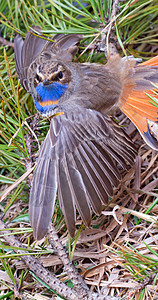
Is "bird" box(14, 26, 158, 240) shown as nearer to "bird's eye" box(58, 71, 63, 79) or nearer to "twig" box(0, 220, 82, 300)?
"bird's eye" box(58, 71, 63, 79)

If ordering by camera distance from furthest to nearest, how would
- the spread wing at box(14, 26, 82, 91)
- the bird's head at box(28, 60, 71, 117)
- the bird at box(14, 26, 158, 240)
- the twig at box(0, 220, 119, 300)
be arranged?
the spread wing at box(14, 26, 82, 91) → the bird's head at box(28, 60, 71, 117) → the bird at box(14, 26, 158, 240) → the twig at box(0, 220, 119, 300)

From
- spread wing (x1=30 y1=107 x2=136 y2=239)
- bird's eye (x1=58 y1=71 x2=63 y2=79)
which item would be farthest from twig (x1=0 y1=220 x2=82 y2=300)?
bird's eye (x1=58 y1=71 x2=63 y2=79)

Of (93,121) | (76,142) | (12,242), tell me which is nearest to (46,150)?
(76,142)

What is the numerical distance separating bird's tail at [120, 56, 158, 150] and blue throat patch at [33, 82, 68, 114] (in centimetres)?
45

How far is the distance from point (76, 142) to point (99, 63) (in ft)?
2.96

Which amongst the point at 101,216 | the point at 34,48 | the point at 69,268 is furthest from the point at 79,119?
the point at 69,268

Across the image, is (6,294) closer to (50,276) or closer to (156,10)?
(50,276)

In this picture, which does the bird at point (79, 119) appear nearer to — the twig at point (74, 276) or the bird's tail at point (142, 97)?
the bird's tail at point (142, 97)

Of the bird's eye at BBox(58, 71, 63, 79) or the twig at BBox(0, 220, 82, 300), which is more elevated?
the bird's eye at BBox(58, 71, 63, 79)

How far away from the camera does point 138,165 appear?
7.84 feet

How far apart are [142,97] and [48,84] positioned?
648 mm

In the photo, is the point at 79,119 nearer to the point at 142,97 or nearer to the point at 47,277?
the point at 142,97

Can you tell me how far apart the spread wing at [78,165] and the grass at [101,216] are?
105mm

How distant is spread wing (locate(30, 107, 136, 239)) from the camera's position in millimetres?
1917
